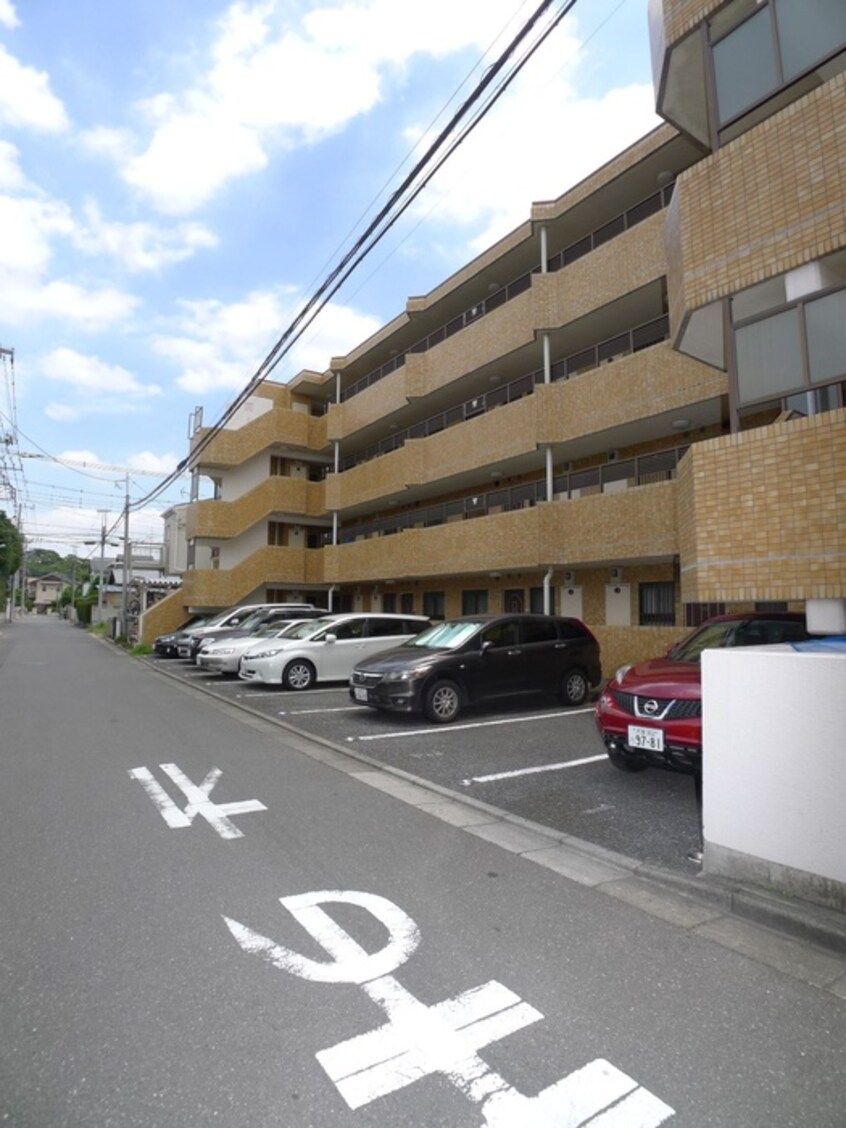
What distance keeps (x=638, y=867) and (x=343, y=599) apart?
2312 cm

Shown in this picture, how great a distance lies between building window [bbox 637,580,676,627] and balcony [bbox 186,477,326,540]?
13855 mm

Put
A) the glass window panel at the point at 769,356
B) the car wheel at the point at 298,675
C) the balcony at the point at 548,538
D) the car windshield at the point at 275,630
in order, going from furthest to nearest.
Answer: the car windshield at the point at 275,630 → the car wheel at the point at 298,675 → the balcony at the point at 548,538 → the glass window panel at the point at 769,356

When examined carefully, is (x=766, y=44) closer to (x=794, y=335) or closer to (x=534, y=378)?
(x=794, y=335)

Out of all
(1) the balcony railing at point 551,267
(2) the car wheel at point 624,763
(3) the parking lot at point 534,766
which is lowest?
(3) the parking lot at point 534,766

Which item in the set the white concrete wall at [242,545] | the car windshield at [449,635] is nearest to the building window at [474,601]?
the car windshield at [449,635]

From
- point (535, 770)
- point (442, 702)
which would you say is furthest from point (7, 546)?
point (535, 770)

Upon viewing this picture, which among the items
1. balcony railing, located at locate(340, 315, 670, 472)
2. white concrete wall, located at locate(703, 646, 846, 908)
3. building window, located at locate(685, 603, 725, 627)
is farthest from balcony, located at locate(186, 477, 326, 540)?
white concrete wall, located at locate(703, 646, 846, 908)

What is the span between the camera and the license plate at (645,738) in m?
5.12

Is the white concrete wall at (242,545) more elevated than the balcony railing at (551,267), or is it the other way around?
the balcony railing at (551,267)

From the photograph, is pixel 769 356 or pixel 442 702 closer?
pixel 769 356

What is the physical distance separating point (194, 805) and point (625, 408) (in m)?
10.7

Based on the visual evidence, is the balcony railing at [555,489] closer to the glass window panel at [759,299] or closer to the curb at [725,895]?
the glass window panel at [759,299]

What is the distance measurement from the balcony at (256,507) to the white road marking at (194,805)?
18806 mm

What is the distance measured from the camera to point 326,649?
12570mm
